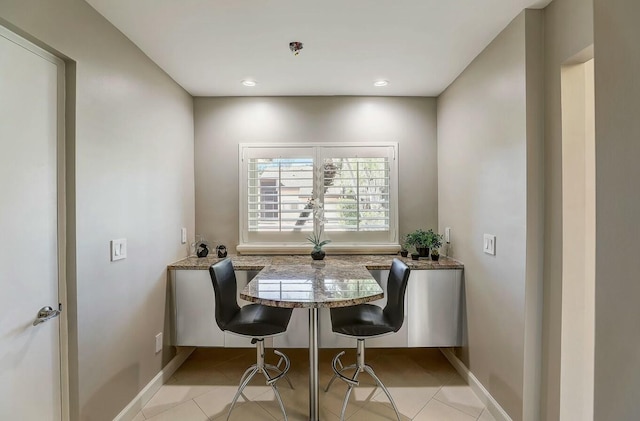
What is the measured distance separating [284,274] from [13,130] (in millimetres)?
1585

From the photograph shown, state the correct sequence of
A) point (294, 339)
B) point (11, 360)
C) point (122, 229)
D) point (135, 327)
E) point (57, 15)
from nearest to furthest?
point (11, 360), point (57, 15), point (122, 229), point (135, 327), point (294, 339)

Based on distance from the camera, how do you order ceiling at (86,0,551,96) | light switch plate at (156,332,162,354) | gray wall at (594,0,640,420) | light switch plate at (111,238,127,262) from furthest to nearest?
light switch plate at (156,332,162,354) < light switch plate at (111,238,127,262) < ceiling at (86,0,551,96) < gray wall at (594,0,640,420)

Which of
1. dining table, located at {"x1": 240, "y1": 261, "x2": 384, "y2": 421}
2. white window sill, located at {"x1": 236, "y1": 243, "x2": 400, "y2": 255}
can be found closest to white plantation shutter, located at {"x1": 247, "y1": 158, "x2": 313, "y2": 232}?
white window sill, located at {"x1": 236, "y1": 243, "x2": 400, "y2": 255}

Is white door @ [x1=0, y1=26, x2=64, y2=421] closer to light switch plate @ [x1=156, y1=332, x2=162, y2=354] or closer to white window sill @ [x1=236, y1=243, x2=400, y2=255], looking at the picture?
light switch plate @ [x1=156, y1=332, x2=162, y2=354]

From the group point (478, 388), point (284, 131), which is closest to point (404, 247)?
point (478, 388)

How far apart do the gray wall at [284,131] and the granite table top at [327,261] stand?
0.35 m

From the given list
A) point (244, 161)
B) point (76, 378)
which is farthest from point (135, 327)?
point (244, 161)

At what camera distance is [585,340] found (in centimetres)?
162

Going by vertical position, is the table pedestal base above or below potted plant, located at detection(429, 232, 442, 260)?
below

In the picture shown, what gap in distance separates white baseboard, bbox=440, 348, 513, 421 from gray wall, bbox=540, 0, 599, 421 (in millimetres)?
285

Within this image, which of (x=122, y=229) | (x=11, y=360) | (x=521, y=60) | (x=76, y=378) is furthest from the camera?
(x=122, y=229)

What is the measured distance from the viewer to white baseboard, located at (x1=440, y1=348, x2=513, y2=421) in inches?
76.2

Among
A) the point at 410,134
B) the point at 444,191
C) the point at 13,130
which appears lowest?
the point at 444,191

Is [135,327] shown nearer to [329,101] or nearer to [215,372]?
[215,372]
